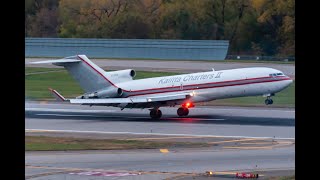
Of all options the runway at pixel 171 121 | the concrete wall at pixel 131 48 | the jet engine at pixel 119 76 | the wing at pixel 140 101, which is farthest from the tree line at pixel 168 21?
the wing at pixel 140 101

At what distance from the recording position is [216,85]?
42.2 metres

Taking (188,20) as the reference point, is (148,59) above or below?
below

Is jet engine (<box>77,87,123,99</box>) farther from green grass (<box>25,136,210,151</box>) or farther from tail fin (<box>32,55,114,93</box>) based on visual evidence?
green grass (<box>25,136,210,151</box>)

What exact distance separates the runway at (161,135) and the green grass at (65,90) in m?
4.89

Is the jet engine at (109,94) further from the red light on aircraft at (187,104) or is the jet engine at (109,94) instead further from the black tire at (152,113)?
the red light on aircraft at (187,104)

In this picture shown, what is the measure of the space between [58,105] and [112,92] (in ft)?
33.7

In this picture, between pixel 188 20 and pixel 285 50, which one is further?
pixel 188 20

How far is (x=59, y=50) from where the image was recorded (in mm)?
84750

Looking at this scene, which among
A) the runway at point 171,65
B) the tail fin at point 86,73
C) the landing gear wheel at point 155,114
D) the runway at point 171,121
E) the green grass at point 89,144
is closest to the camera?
the green grass at point 89,144

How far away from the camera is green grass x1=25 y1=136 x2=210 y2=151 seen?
27495 millimetres

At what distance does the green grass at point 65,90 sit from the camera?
53656 millimetres
